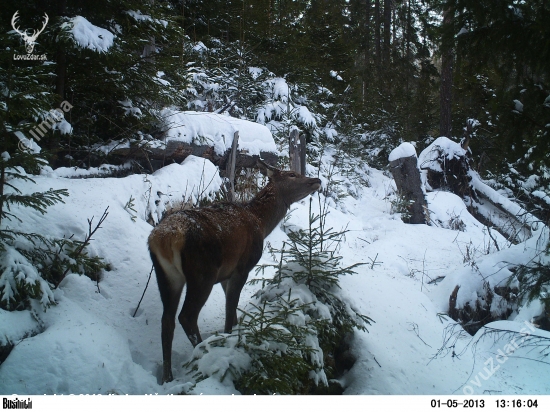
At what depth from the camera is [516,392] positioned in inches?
114

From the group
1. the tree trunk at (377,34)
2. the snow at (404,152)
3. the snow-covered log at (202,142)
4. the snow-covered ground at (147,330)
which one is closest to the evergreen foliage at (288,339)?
the snow-covered ground at (147,330)

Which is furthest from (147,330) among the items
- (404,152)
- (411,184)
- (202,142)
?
(404,152)

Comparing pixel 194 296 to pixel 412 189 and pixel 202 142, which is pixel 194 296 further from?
pixel 412 189

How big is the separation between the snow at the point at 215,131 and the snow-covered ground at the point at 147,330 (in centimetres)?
100

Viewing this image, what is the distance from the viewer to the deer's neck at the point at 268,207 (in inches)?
154

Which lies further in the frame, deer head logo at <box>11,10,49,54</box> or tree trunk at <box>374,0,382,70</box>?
tree trunk at <box>374,0,382,70</box>

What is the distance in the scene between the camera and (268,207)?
158 inches

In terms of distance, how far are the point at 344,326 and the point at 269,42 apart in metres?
12.3

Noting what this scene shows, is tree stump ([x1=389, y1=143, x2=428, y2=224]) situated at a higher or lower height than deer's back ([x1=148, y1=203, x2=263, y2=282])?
higher
